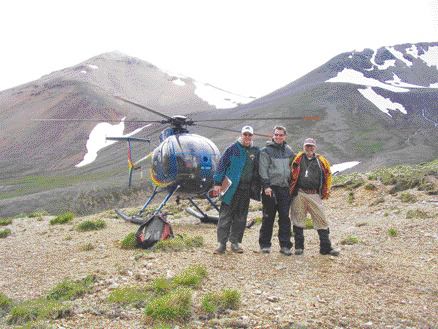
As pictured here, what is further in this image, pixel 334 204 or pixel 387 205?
pixel 334 204

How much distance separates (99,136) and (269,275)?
11448cm

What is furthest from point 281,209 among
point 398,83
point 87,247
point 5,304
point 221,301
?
point 398,83

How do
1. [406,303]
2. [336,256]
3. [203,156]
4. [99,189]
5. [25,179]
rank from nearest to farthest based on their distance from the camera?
1. [406,303]
2. [336,256]
3. [203,156]
4. [99,189]
5. [25,179]

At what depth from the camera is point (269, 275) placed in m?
8.70

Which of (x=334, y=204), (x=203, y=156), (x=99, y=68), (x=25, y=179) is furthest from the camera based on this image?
(x=99, y=68)

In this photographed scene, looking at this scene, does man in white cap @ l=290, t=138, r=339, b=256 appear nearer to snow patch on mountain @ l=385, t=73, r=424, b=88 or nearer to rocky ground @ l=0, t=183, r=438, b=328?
rocky ground @ l=0, t=183, r=438, b=328

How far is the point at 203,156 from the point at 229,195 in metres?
6.26

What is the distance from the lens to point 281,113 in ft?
326

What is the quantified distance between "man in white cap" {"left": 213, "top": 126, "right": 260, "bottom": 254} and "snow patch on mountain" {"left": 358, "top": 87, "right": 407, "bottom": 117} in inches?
3686

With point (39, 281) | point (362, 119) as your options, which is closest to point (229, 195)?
point (39, 281)

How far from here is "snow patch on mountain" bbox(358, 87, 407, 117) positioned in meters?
100

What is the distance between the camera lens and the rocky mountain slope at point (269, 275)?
6.55 meters

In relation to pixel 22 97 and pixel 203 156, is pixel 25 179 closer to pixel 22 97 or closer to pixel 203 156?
pixel 22 97

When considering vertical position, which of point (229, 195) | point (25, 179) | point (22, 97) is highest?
point (22, 97)
